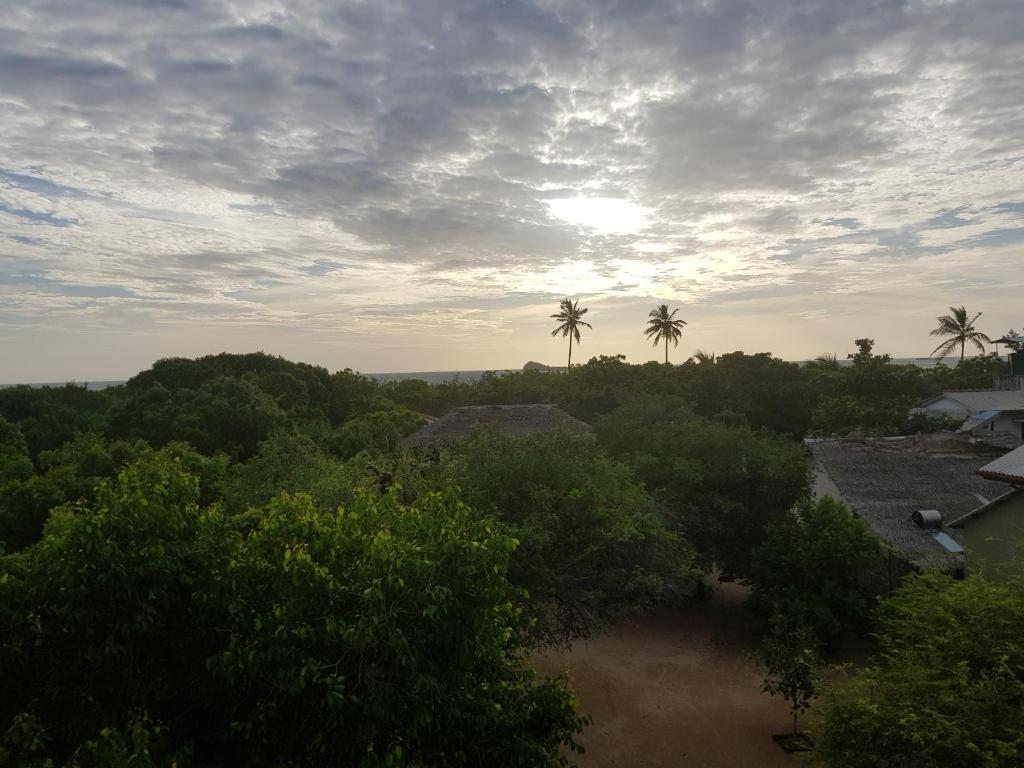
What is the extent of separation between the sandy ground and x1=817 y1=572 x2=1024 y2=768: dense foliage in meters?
4.36

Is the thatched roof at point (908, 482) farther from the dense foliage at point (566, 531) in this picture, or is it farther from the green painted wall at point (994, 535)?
the dense foliage at point (566, 531)

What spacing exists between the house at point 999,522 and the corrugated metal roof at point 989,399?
700 inches

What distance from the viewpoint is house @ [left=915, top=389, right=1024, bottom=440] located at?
25953mm

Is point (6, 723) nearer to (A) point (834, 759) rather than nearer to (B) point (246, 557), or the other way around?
(B) point (246, 557)

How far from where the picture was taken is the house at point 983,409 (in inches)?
1022

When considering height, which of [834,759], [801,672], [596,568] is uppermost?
[596,568]

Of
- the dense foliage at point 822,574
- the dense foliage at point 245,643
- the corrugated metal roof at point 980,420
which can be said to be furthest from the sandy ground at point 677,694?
the corrugated metal roof at point 980,420

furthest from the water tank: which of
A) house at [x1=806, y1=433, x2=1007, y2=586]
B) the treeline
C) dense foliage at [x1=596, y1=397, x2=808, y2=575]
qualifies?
dense foliage at [x1=596, y1=397, x2=808, y2=575]

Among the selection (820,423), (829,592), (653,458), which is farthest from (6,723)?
(820,423)

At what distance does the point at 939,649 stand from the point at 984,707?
62.5 inches

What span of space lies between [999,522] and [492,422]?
16.5 metres

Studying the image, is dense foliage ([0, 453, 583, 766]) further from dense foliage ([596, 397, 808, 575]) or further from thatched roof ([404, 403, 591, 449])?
thatched roof ([404, 403, 591, 449])

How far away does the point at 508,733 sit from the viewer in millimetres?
6133

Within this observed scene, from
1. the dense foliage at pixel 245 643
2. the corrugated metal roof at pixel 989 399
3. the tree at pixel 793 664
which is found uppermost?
the corrugated metal roof at pixel 989 399
